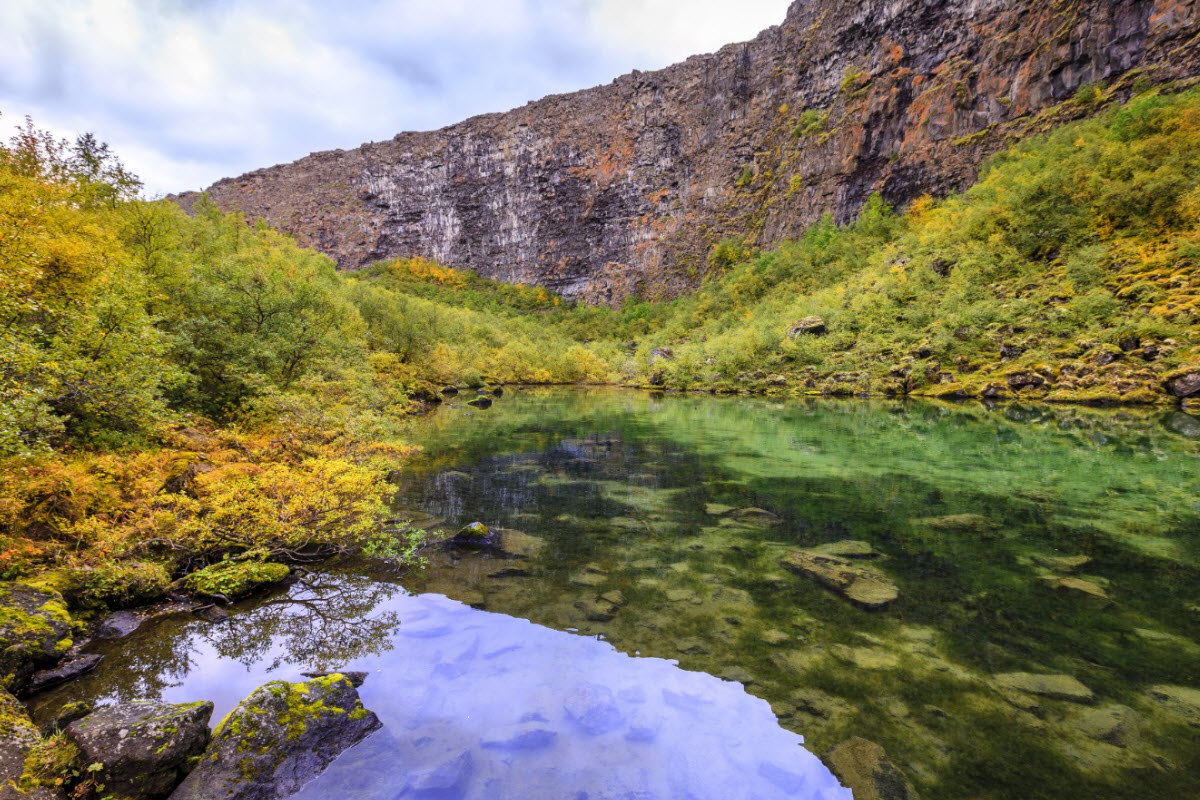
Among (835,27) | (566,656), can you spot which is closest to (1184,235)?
(566,656)

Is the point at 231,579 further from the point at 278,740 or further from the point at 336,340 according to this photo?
the point at 336,340

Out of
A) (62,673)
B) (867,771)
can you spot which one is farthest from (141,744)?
(867,771)

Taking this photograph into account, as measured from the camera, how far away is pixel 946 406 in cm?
2866

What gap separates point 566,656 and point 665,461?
11.9 m

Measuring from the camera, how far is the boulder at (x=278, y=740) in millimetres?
3846

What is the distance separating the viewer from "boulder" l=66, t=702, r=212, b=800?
3645mm

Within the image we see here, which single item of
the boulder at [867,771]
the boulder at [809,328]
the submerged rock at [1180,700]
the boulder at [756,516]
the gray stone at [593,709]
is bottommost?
the gray stone at [593,709]

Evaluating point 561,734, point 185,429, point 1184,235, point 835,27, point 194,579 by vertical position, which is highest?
point 835,27

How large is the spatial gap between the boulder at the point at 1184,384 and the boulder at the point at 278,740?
33.9 meters

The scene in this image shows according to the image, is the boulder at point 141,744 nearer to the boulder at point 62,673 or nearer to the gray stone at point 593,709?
the boulder at point 62,673

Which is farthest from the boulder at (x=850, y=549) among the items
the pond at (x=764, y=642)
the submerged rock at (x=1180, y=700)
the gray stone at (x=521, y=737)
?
the gray stone at (x=521, y=737)

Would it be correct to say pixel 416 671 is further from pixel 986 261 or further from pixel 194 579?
pixel 986 261

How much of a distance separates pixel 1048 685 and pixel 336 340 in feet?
70.1

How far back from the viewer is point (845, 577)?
308 inches
